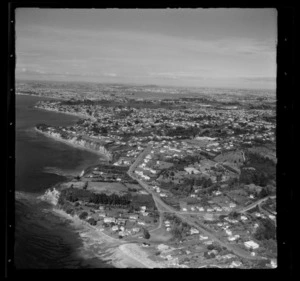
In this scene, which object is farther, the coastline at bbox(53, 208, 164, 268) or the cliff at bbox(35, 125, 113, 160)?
the cliff at bbox(35, 125, 113, 160)

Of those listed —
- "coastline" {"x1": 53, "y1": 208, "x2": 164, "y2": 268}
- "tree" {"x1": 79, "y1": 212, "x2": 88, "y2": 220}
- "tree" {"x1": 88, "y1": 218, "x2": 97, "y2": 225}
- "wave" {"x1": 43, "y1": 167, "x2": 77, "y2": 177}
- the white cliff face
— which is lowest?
"coastline" {"x1": 53, "y1": 208, "x2": 164, "y2": 268}

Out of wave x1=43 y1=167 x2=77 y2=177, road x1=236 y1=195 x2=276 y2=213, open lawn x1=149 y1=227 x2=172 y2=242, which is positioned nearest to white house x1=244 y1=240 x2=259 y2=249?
road x1=236 y1=195 x2=276 y2=213

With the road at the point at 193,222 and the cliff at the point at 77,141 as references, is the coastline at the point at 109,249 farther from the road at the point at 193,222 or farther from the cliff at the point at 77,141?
the cliff at the point at 77,141

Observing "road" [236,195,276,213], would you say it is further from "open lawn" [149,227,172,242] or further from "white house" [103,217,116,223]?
"white house" [103,217,116,223]

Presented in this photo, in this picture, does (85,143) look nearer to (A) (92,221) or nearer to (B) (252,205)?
(A) (92,221)
